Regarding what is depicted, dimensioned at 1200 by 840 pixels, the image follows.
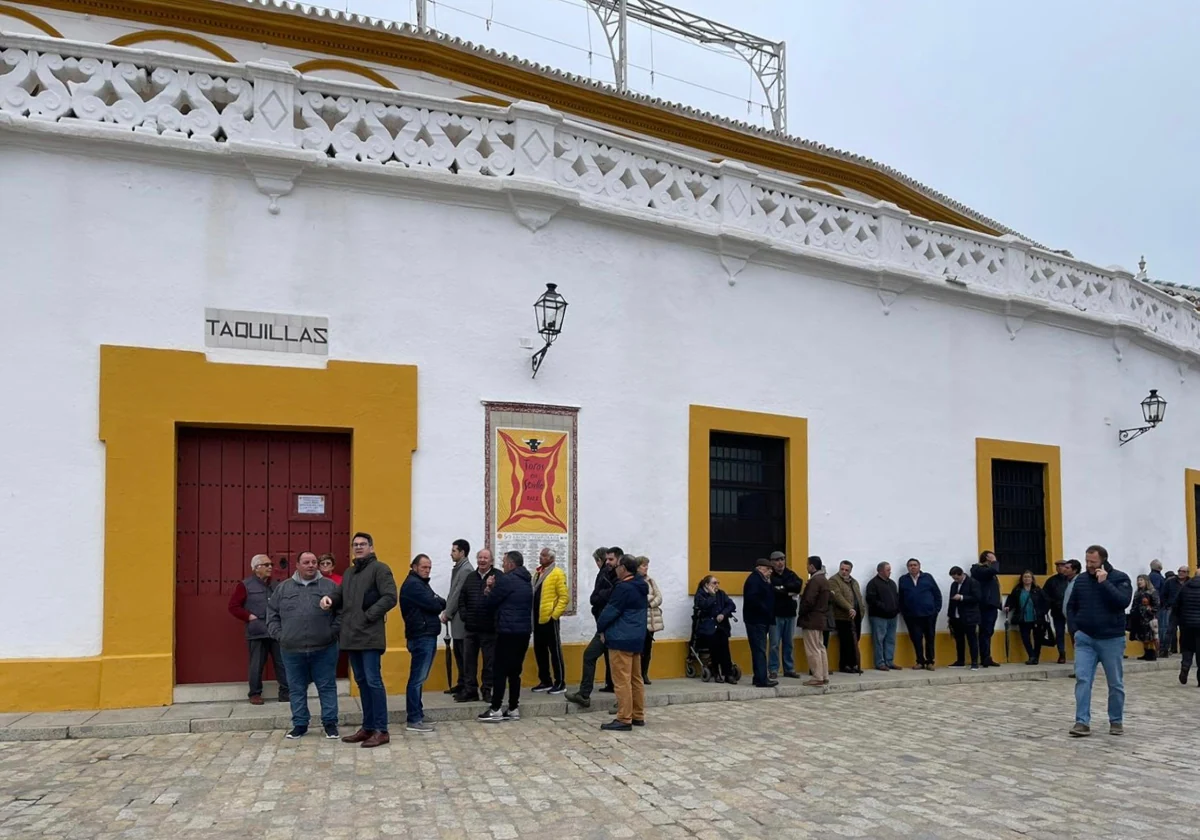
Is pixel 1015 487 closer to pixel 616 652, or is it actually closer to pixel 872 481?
pixel 872 481

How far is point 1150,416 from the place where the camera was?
16125 mm

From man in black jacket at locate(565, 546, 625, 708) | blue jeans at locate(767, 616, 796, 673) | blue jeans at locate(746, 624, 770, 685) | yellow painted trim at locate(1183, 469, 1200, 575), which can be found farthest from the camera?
yellow painted trim at locate(1183, 469, 1200, 575)

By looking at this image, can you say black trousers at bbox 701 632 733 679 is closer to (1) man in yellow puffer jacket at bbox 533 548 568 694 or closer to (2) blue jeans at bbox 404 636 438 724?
(1) man in yellow puffer jacket at bbox 533 548 568 694

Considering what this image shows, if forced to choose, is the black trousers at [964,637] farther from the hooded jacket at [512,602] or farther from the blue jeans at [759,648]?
the hooded jacket at [512,602]

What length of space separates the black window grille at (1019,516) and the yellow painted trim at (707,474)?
3721mm

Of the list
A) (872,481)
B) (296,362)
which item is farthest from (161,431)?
(872,481)

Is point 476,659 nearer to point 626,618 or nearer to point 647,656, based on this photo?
point 626,618

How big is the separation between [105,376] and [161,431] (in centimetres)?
67

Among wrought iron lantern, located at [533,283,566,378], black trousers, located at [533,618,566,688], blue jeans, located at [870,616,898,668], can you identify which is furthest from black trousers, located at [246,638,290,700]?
blue jeans, located at [870,616,898,668]

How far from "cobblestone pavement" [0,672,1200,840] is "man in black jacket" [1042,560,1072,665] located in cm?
458

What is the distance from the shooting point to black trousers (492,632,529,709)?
9.09 metres

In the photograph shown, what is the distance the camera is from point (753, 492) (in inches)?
489

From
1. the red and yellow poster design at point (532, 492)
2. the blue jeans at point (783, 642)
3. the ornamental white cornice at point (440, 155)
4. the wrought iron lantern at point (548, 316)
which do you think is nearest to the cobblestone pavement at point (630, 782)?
the red and yellow poster design at point (532, 492)

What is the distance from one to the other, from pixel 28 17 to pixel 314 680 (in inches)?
369
